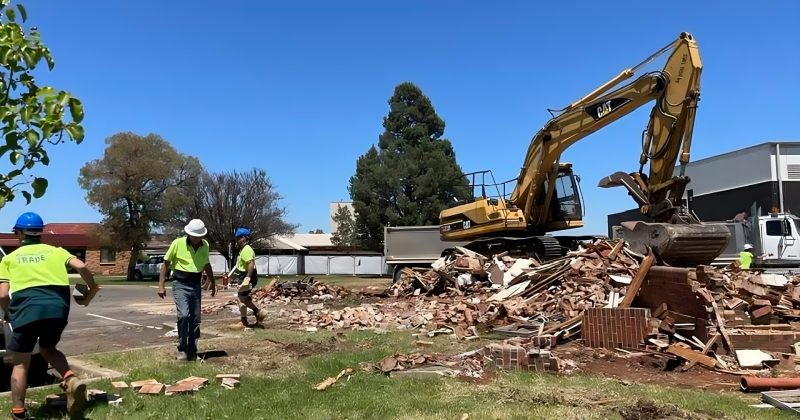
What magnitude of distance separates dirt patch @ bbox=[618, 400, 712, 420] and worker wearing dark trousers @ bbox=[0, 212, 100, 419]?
188 inches

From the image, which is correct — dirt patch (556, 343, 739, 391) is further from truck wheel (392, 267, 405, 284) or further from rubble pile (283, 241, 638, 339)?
truck wheel (392, 267, 405, 284)

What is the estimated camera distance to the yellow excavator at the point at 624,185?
1098 cm

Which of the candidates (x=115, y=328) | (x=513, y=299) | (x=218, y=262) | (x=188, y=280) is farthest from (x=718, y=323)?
(x=218, y=262)

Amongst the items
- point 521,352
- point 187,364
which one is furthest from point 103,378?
point 521,352

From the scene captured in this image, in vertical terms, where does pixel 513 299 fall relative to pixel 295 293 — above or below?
above

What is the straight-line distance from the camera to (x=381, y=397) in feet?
20.5

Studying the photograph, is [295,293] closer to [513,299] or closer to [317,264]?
[513,299]

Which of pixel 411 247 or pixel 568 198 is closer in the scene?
pixel 568 198

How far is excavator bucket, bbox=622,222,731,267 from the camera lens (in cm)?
1062

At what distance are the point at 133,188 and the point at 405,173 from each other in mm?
19906

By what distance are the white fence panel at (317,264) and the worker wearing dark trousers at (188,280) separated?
46359 mm

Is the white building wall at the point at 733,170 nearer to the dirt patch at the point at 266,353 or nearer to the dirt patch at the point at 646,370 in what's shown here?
the dirt patch at the point at 646,370

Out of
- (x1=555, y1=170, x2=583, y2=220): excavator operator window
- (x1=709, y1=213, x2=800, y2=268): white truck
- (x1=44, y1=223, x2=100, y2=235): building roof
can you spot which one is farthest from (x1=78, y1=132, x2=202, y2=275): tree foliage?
(x1=709, y1=213, x2=800, y2=268): white truck

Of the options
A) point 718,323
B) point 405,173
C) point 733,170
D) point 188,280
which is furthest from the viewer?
point 405,173
